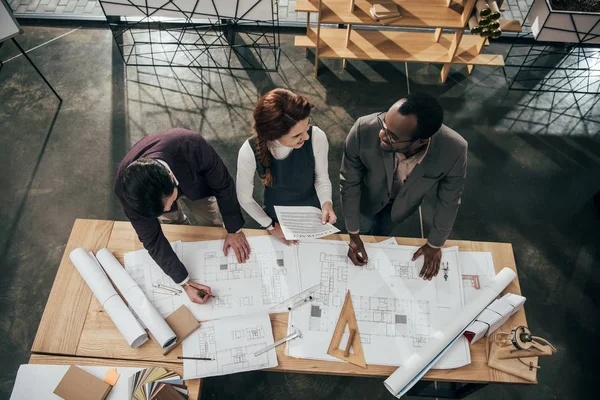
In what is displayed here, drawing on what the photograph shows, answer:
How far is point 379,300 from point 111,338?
1.19m

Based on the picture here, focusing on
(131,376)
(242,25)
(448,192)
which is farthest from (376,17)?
(131,376)

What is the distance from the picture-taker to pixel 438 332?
191 centimetres

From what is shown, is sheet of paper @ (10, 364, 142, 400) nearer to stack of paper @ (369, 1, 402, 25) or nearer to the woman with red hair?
the woman with red hair

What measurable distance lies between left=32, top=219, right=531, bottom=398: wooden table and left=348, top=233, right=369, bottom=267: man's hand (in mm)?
242

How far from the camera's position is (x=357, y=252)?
6.86ft

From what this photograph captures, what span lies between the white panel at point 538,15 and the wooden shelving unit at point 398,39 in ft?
0.40

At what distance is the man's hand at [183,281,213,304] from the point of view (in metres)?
1.98

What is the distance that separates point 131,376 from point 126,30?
3409 millimetres

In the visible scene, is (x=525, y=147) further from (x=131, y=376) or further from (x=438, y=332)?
(x=131, y=376)

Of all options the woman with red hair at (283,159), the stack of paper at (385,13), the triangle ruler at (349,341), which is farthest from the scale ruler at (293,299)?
the stack of paper at (385,13)

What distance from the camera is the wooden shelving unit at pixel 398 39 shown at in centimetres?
342

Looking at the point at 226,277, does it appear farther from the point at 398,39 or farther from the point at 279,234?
the point at 398,39

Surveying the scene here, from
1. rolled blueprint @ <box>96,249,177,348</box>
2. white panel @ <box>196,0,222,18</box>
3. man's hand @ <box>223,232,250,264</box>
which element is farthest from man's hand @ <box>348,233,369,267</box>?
white panel @ <box>196,0,222,18</box>

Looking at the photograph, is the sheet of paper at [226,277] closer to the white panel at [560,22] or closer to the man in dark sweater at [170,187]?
the man in dark sweater at [170,187]
